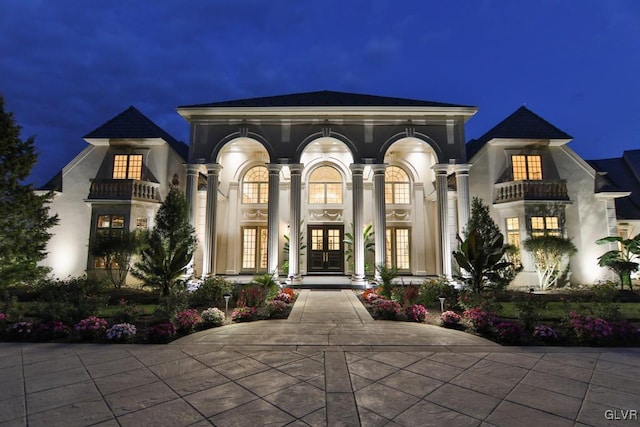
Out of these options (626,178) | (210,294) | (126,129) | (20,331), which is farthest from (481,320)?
(626,178)

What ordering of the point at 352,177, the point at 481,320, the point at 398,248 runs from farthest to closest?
the point at 398,248 → the point at 352,177 → the point at 481,320

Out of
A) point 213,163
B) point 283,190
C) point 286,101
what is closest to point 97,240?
Answer: point 213,163

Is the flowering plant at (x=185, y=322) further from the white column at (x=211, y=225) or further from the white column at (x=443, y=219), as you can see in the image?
the white column at (x=443, y=219)

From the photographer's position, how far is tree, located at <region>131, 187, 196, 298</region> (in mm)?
11039

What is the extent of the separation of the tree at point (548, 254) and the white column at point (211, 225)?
15.3 meters

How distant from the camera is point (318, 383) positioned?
13.8 feet

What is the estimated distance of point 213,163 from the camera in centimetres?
1512

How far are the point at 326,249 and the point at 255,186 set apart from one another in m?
6.01

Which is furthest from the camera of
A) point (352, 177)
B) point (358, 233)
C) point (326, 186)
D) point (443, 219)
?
point (326, 186)

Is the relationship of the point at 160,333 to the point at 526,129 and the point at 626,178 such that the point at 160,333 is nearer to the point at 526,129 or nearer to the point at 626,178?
the point at 526,129

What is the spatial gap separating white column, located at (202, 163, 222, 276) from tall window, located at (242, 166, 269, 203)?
3724 millimetres

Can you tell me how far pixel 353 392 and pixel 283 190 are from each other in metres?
15.5

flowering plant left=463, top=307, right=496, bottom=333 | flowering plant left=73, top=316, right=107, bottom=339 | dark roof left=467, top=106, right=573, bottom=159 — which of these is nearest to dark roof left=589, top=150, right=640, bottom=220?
dark roof left=467, top=106, right=573, bottom=159

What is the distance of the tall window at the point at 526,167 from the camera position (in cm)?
1590
